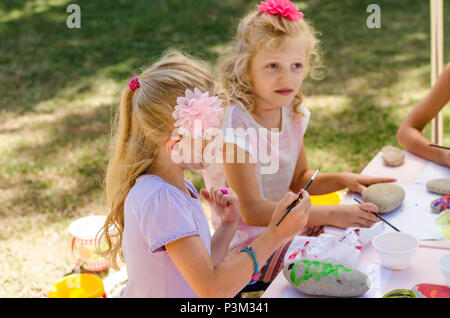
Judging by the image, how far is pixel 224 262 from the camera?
1414mm

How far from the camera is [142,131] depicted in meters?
1.51

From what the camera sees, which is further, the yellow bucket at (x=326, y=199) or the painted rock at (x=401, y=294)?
the yellow bucket at (x=326, y=199)

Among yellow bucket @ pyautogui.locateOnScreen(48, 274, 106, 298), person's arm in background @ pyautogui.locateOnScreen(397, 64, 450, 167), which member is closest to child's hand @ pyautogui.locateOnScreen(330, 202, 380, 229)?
person's arm in background @ pyautogui.locateOnScreen(397, 64, 450, 167)

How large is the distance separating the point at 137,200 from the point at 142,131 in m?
0.19

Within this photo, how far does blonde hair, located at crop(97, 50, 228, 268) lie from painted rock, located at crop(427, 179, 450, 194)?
76 cm

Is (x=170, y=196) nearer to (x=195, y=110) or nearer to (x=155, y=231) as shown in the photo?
(x=155, y=231)

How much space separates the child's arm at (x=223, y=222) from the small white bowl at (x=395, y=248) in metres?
0.43

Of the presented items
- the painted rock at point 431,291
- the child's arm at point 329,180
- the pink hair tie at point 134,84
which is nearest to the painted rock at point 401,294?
the painted rock at point 431,291

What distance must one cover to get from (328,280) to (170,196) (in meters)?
0.44

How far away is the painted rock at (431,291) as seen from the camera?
1259 mm

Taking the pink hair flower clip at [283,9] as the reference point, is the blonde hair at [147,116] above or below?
below

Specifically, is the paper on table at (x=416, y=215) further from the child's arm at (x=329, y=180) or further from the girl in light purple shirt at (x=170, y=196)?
the girl in light purple shirt at (x=170, y=196)
